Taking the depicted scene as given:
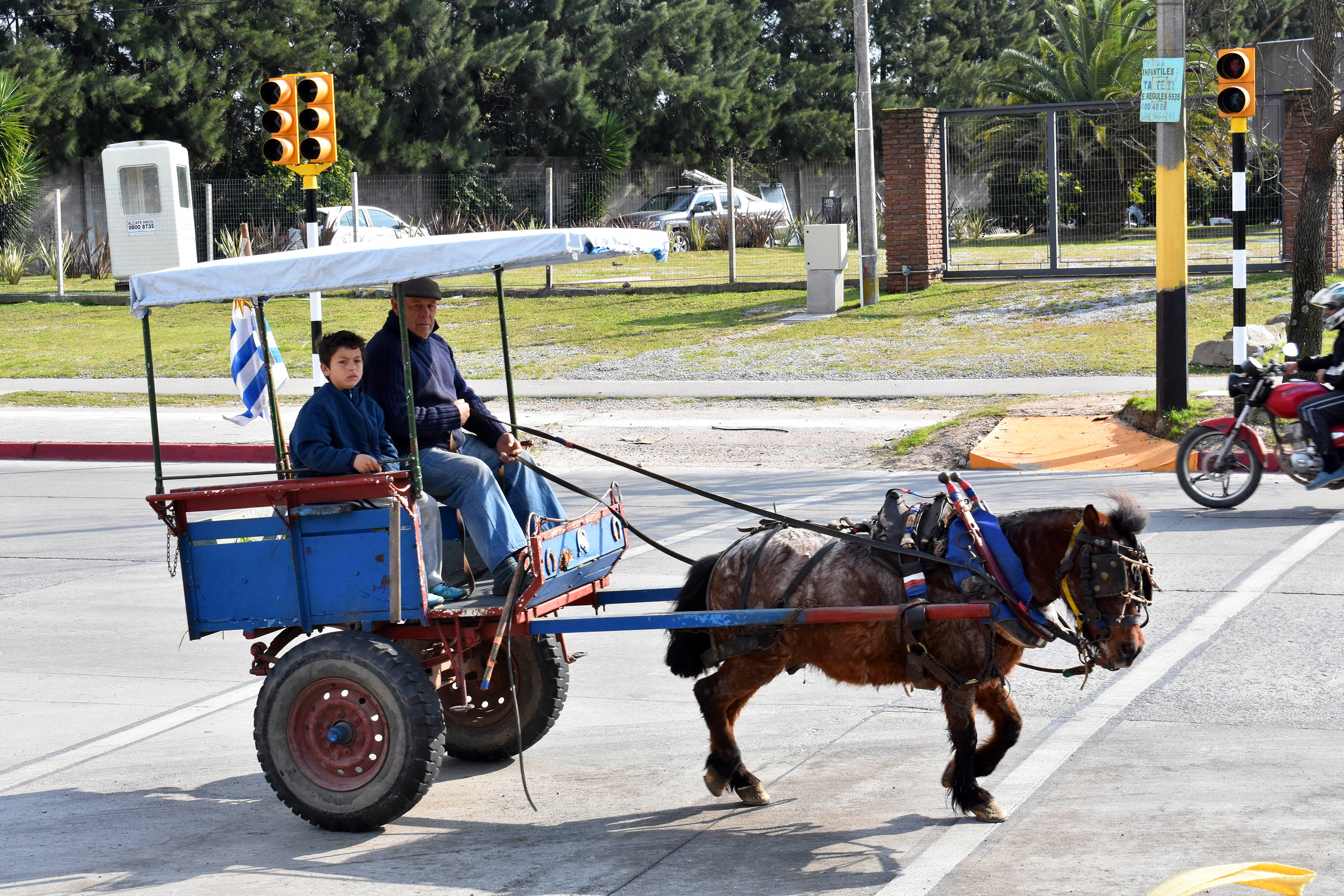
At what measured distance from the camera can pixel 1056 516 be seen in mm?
5078

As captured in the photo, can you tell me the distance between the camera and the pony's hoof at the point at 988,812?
203 inches

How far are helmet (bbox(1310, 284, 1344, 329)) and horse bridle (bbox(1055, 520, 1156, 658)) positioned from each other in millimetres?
6579

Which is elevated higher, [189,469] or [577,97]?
[577,97]

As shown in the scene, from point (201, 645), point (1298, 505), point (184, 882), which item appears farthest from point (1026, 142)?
point (184, 882)

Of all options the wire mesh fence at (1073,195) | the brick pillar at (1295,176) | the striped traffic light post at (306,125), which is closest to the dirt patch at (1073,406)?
the striped traffic light post at (306,125)

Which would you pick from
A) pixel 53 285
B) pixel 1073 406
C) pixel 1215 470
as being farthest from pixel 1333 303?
pixel 53 285

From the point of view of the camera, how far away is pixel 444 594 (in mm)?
5723

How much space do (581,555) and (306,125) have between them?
8.97 m

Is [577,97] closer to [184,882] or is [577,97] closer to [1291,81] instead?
[1291,81]

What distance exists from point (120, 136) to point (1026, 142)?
27.6m

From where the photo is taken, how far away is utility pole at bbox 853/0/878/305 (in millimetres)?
23656

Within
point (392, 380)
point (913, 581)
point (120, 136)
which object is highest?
point (120, 136)

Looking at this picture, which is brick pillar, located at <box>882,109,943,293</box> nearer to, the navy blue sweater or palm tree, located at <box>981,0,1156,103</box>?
palm tree, located at <box>981,0,1156,103</box>

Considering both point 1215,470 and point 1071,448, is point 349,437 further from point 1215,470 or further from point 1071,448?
point 1071,448
